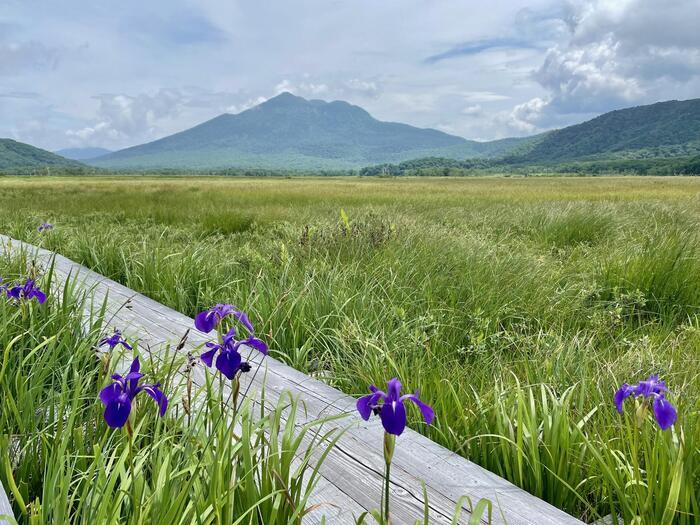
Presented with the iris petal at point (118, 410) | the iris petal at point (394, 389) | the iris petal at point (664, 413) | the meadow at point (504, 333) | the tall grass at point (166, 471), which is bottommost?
the meadow at point (504, 333)

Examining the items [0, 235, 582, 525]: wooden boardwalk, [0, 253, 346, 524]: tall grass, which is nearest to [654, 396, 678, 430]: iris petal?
[0, 235, 582, 525]: wooden boardwalk

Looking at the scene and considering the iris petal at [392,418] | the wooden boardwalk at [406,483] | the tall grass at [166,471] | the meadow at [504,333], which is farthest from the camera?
the meadow at [504,333]

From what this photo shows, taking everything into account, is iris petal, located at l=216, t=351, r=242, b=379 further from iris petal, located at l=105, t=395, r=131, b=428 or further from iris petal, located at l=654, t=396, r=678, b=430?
iris petal, located at l=654, t=396, r=678, b=430

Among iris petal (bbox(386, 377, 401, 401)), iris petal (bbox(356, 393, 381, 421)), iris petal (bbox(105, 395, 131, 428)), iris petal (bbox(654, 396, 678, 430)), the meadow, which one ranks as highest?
iris petal (bbox(386, 377, 401, 401))

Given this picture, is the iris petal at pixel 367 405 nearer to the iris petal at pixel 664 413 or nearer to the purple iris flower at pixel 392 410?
the purple iris flower at pixel 392 410

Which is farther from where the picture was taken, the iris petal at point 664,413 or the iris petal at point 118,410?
the iris petal at point 664,413

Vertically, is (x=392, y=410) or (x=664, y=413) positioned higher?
(x=392, y=410)

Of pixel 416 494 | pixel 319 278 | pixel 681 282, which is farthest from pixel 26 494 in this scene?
pixel 681 282

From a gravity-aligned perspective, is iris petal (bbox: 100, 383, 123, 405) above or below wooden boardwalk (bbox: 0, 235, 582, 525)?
above

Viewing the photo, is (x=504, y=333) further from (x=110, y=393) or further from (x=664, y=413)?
(x=110, y=393)

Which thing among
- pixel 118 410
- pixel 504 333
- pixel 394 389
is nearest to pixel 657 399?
pixel 394 389

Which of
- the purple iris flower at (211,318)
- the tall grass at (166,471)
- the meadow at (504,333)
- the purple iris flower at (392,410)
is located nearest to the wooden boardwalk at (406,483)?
the tall grass at (166,471)

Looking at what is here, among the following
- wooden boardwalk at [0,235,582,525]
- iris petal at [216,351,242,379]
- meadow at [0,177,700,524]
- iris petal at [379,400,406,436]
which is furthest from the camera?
meadow at [0,177,700,524]

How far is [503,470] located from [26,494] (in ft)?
5.39
